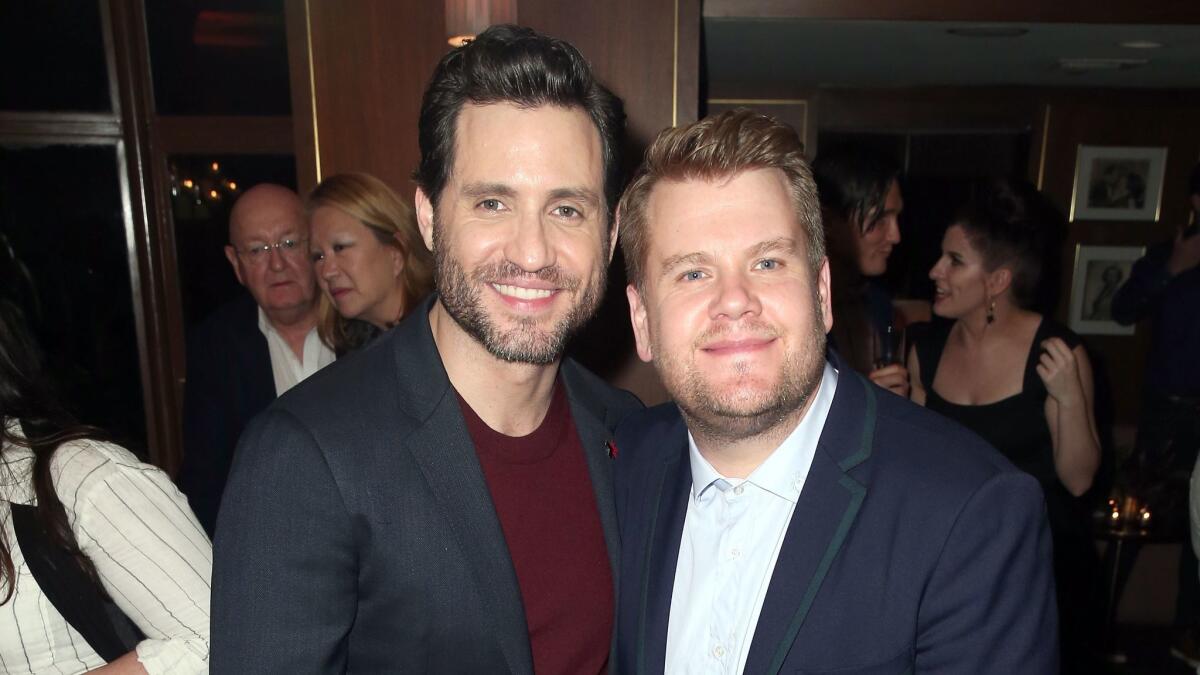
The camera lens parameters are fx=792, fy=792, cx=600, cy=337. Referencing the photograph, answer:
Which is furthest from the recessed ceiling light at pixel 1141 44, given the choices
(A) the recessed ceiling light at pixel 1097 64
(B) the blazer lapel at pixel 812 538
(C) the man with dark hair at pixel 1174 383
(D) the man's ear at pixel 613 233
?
(B) the blazer lapel at pixel 812 538

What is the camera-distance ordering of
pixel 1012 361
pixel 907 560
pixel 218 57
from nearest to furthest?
pixel 907 560 < pixel 1012 361 < pixel 218 57

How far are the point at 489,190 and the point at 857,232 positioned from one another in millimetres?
2012

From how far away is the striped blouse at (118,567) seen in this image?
4.50 feet

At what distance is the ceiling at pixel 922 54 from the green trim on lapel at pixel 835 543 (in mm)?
2344

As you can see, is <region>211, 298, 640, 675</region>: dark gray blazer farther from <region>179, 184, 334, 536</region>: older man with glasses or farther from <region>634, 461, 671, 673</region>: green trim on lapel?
<region>179, 184, 334, 536</region>: older man with glasses

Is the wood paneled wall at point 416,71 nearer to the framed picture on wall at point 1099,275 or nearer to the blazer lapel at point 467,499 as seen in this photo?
the blazer lapel at point 467,499

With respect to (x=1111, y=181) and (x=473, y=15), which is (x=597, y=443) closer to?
(x=473, y=15)

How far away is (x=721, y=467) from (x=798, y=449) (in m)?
0.14

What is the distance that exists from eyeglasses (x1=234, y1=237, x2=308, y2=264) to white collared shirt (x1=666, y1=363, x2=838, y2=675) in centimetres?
215

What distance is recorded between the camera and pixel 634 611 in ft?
4.64

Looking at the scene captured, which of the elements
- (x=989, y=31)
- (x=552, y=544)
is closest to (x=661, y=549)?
(x=552, y=544)

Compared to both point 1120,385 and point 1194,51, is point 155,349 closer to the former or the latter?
point 1194,51

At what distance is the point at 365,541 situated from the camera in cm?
125

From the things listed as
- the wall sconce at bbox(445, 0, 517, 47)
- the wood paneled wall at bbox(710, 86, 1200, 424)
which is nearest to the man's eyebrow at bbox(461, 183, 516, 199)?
the wall sconce at bbox(445, 0, 517, 47)
